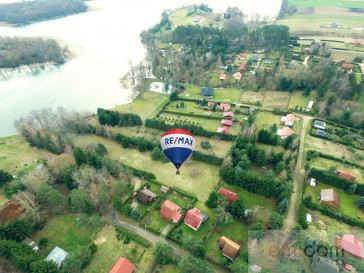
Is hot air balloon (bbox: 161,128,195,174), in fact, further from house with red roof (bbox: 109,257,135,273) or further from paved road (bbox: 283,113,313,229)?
paved road (bbox: 283,113,313,229)

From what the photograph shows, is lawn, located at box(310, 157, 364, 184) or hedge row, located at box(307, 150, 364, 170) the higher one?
hedge row, located at box(307, 150, 364, 170)

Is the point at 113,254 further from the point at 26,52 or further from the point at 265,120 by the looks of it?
the point at 26,52

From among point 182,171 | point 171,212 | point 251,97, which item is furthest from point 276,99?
point 171,212

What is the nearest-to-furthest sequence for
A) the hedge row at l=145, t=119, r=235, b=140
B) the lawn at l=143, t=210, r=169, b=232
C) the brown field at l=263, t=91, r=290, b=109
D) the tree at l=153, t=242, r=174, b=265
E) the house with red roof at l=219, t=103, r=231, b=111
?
the tree at l=153, t=242, r=174, b=265 < the lawn at l=143, t=210, r=169, b=232 < the hedge row at l=145, t=119, r=235, b=140 < the house with red roof at l=219, t=103, r=231, b=111 < the brown field at l=263, t=91, r=290, b=109

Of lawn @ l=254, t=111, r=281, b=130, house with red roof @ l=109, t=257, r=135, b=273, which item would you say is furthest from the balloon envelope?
lawn @ l=254, t=111, r=281, b=130

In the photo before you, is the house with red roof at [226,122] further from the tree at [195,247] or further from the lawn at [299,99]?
the tree at [195,247]

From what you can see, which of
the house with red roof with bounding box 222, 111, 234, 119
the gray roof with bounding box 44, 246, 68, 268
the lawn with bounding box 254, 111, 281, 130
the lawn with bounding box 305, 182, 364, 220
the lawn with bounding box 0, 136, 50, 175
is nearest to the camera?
the gray roof with bounding box 44, 246, 68, 268

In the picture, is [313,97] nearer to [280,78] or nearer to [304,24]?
[280,78]
